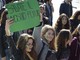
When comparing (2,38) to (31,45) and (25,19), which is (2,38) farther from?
(31,45)

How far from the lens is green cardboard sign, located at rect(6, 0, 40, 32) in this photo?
693 centimetres

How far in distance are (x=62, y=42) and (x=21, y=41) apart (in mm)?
735

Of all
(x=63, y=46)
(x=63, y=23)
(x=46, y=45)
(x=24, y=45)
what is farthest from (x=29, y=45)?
(x=63, y=23)

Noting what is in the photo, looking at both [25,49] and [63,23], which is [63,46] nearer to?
[25,49]

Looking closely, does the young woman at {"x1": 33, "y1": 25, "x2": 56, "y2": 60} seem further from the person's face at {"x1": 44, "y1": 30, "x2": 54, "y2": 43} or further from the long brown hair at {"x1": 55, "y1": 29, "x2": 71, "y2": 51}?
the long brown hair at {"x1": 55, "y1": 29, "x2": 71, "y2": 51}

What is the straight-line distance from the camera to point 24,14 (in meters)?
7.14

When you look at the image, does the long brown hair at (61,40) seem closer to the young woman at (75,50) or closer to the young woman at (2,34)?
the young woman at (75,50)

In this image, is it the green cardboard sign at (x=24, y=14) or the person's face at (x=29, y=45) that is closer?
the person's face at (x=29, y=45)

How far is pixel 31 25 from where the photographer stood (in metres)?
7.07

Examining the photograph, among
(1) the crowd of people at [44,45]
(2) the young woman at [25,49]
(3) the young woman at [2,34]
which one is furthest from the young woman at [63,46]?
(3) the young woman at [2,34]

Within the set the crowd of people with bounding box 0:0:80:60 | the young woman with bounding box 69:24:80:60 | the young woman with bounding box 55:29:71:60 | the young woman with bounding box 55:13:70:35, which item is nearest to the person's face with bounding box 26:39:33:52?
the crowd of people with bounding box 0:0:80:60

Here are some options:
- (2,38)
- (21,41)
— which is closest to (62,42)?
(21,41)

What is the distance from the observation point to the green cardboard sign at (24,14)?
6.93 m

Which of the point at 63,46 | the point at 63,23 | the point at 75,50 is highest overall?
the point at 63,46
